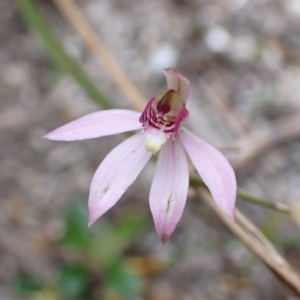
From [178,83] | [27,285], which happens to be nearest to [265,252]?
[178,83]

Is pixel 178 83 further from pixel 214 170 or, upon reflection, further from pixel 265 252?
pixel 265 252

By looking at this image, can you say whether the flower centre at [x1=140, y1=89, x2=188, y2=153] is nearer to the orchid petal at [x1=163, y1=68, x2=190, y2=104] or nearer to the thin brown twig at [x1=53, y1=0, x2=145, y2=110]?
the orchid petal at [x1=163, y1=68, x2=190, y2=104]

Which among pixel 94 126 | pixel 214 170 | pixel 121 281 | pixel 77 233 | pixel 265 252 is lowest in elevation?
pixel 121 281

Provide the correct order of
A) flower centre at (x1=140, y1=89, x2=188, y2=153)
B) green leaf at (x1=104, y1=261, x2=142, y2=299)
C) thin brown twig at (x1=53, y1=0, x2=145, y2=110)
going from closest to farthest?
flower centre at (x1=140, y1=89, x2=188, y2=153)
thin brown twig at (x1=53, y1=0, x2=145, y2=110)
green leaf at (x1=104, y1=261, x2=142, y2=299)

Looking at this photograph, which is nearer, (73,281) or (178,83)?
(178,83)

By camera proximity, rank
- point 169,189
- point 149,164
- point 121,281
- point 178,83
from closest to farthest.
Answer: point 169,189 → point 178,83 → point 121,281 → point 149,164

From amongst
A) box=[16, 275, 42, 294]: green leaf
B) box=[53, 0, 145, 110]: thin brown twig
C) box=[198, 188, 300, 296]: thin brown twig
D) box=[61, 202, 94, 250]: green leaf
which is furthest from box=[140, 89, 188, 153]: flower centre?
box=[16, 275, 42, 294]: green leaf
